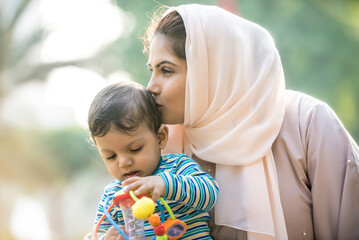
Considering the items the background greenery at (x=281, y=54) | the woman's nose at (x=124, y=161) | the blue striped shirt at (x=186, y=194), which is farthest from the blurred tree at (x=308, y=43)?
the woman's nose at (x=124, y=161)

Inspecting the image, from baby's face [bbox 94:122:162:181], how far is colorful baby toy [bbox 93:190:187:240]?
0.26 m

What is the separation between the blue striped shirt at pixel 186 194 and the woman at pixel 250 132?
0.19m

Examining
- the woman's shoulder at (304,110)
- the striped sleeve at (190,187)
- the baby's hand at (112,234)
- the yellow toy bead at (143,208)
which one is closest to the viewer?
the yellow toy bead at (143,208)

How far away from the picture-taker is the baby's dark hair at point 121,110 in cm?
203

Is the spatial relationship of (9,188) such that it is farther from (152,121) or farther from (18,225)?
(152,121)

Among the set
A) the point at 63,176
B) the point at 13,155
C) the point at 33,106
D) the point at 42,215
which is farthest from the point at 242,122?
the point at 42,215

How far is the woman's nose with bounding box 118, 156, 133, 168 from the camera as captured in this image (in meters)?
1.99

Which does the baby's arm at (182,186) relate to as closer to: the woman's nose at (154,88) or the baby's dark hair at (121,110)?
the baby's dark hair at (121,110)

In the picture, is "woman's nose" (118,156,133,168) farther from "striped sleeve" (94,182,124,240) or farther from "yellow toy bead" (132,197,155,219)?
"yellow toy bead" (132,197,155,219)

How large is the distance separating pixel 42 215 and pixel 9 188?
1.92 m

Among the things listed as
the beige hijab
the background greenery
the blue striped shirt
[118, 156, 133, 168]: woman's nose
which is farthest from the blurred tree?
[118, 156, 133, 168]: woman's nose

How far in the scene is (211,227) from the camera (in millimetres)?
2291

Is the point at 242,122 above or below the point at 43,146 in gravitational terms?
Answer: above

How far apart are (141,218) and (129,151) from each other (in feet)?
1.60
